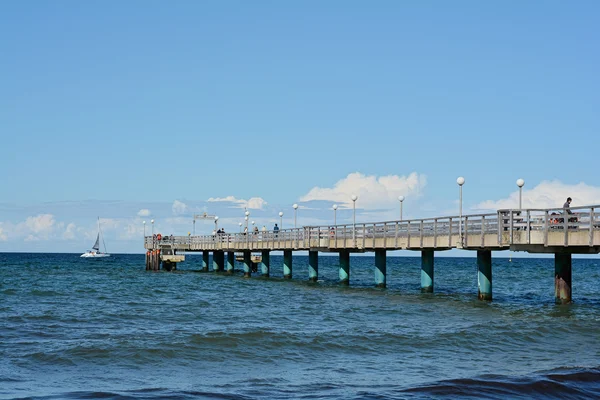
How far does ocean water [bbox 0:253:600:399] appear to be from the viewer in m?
14.2

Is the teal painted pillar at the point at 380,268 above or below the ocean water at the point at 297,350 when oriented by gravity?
above

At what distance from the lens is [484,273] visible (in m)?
33.0

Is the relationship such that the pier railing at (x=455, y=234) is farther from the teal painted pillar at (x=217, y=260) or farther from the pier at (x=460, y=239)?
the teal painted pillar at (x=217, y=260)

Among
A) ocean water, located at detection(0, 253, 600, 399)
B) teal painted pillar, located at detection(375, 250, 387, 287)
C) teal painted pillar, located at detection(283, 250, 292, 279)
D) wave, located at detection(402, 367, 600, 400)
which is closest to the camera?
wave, located at detection(402, 367, 600, 400)

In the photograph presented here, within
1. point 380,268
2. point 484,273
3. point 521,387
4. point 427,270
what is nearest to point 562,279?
point 484,273

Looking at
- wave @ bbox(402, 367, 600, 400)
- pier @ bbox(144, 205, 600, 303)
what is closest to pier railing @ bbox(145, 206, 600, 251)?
pier @ bbox(144, 205, 600, 303)

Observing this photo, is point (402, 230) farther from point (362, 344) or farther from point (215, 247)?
point (215, 247)

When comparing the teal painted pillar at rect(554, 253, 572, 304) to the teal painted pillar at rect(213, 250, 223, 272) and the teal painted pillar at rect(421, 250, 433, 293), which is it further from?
the teal painted pillar at rect(213, 250, 223, 272)

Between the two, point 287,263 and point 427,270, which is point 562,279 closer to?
point 427,270

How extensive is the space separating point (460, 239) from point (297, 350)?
594 inches

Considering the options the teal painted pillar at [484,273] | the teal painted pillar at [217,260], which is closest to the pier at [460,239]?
the teal painted pillar at [484,273]

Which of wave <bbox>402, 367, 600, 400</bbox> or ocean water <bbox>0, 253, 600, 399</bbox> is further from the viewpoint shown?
ocean water <bbox>0, 253, 600, 399</bbox>

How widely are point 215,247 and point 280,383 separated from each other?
49.0m

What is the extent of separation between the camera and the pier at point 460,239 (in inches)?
1045
